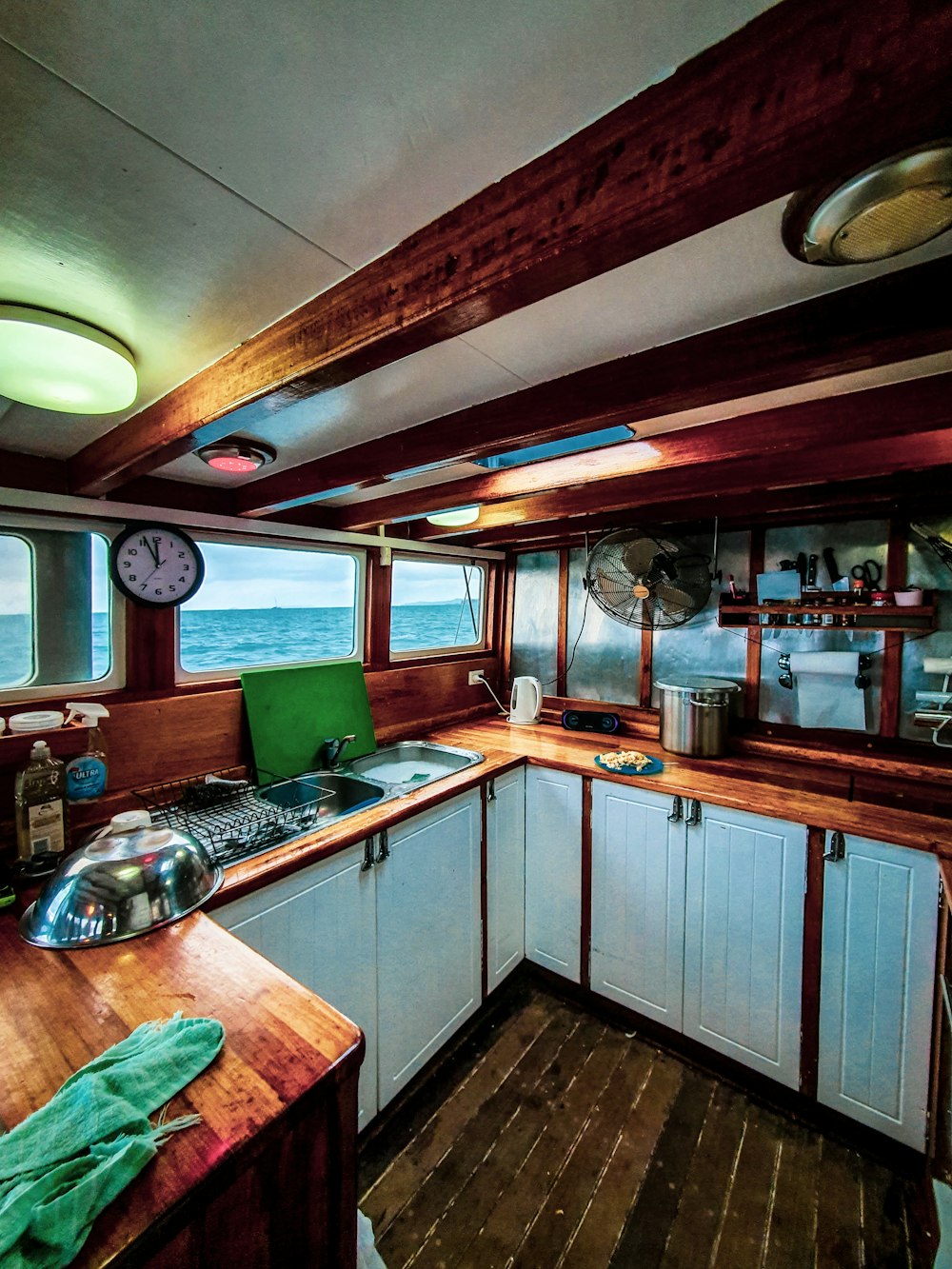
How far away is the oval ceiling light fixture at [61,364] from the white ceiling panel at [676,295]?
67 cm

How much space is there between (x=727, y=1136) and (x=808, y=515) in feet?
8.16

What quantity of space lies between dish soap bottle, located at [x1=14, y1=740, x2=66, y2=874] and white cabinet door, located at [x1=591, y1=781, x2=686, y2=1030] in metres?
1.95

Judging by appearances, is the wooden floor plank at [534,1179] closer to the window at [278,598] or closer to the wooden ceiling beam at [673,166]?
the window at [278,598]

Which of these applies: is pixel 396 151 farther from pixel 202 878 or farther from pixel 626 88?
pixel 202 878

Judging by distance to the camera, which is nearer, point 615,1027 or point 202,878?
point 202,878

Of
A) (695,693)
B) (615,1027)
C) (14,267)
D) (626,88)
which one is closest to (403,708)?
(695,693)

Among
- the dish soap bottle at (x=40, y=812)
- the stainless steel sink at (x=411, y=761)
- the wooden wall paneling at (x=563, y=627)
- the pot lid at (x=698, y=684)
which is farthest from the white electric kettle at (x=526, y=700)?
the dish soap bottle at (x=40, y=812)

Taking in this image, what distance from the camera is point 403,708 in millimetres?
2854

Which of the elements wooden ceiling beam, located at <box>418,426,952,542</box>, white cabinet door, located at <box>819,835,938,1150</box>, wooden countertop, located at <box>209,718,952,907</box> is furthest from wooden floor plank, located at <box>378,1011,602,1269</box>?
wooden ceiling beam, located at <box>418,426,952,542</box>

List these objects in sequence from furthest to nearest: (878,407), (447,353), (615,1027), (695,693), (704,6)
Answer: (695,693), (615,1027), (878,407), (447,353), (704,6)

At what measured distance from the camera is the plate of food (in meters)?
2.26

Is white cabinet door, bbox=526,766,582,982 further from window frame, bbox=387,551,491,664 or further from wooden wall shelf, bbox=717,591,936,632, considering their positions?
wooden wall shelf, bbox=717,591,936,632

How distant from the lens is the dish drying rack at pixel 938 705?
80.9 inches

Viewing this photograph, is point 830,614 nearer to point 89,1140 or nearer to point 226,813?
point 226,813
